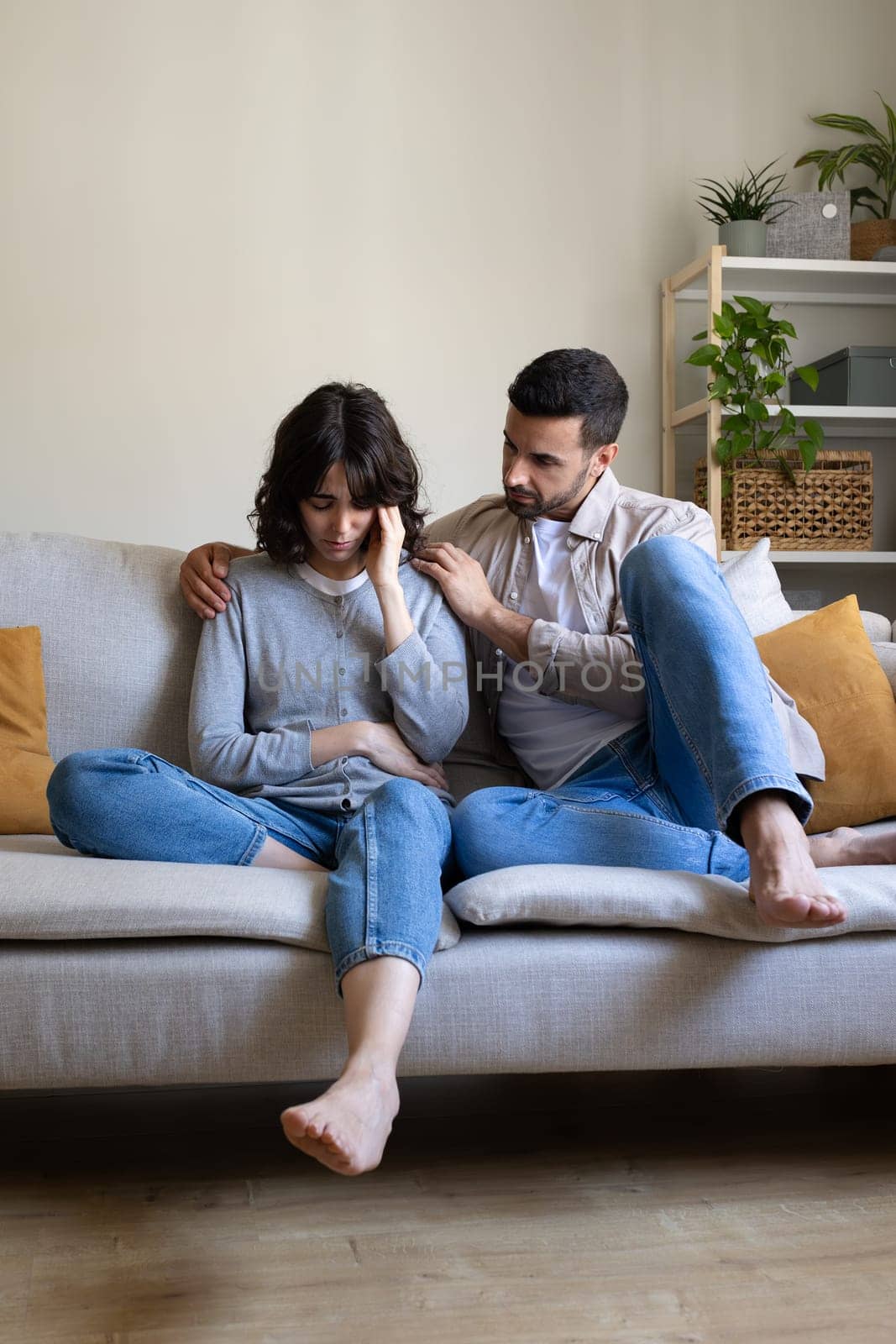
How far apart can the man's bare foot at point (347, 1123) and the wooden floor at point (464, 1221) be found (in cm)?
19

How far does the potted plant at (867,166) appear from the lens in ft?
11.6

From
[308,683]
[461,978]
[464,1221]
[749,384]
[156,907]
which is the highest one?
[749,384]

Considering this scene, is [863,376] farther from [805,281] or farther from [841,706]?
[841,706]

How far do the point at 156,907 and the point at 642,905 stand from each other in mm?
548

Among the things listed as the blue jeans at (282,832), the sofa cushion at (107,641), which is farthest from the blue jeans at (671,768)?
the sofa cushion at (107,641)

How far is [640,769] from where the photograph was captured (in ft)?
5.49

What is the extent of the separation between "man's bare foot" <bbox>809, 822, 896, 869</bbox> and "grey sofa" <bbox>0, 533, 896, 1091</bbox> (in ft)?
0.25

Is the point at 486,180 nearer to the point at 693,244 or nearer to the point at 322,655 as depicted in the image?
the point at 693,244

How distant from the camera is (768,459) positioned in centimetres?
343

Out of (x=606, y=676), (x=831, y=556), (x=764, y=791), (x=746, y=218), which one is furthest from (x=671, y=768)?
(x=746, y=218)

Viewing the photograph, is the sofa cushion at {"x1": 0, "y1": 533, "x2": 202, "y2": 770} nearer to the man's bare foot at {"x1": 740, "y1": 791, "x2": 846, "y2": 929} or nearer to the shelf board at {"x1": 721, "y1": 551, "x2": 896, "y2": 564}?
the man's bare foot at {"x1": 740, "y1": 791, "x2": 846, "y2": 929}

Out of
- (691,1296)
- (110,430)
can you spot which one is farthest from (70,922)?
(110,430)

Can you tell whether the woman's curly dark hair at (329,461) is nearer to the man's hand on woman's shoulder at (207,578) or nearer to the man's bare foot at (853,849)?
the man's hand on woman's shoulder at (207,578)

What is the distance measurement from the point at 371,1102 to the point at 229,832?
52 cm
